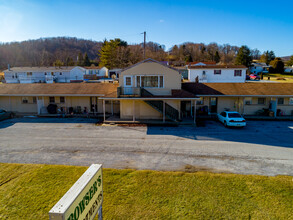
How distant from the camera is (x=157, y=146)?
1459 centimetres

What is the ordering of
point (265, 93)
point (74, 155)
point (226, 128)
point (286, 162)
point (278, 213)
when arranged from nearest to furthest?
1. point (278, 213)
2. point (286, 162)
3. point (74, 155)
4. point (226, 128)
5. point (265, 93)

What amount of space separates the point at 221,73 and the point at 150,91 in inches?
1091

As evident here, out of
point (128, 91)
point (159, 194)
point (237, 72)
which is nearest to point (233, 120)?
point (128, 91)

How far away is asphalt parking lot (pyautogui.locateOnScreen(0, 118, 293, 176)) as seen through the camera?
1171 cm

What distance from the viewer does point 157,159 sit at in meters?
12.4

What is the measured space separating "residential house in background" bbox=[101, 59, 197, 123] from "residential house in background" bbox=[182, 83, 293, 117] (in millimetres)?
3622

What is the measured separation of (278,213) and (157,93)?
16090 millimetres

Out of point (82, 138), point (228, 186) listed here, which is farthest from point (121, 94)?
point (228, 186)

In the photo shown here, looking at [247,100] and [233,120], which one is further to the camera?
[247,100]

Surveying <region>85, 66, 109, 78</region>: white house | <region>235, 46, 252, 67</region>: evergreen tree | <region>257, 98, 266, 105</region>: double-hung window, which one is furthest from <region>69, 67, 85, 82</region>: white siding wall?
<region>235, 46, 252, 67</region>: evergreen tree

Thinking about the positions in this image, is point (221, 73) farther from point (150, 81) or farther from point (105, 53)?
point (105, 53)

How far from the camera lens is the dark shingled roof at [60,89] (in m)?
24.8

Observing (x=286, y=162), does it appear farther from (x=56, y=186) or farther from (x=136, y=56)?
(x=136, y=56)

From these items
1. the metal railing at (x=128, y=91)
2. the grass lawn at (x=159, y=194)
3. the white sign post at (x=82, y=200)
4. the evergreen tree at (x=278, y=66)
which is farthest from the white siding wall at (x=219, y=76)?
the white sign post at (x=82, y=200)
